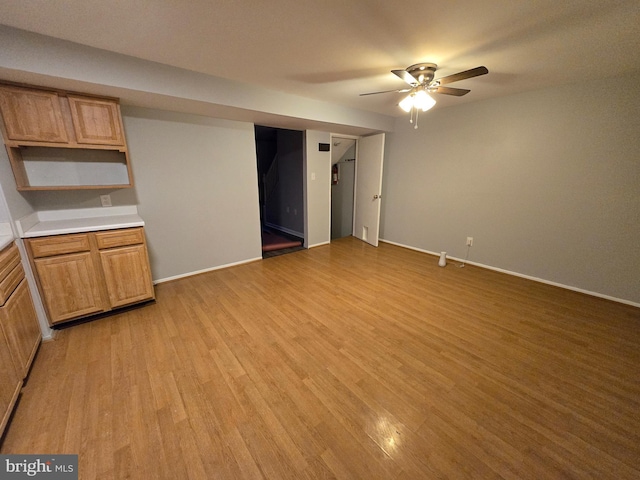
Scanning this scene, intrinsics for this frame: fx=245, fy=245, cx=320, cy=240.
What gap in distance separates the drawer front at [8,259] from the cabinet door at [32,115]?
91cm

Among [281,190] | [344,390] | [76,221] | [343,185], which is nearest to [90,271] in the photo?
[76,221]

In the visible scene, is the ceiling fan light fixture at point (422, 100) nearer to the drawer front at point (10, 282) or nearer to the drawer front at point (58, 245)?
the drawer front at point (58, 245)

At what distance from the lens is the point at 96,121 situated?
7.31 feet

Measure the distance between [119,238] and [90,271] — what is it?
14.4 inches

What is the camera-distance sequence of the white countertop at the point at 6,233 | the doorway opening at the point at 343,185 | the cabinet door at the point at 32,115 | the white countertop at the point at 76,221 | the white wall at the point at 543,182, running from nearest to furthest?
the white countertop at the point at 6,233 → the cabinet door at the point at 32,115 → the white countertop at the point at 76,221 → the white wall at the point at 543,182 → the doorway opening at the point at 343,185

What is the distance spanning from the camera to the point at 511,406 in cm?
149

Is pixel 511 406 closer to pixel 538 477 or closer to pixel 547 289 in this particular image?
pixel 538 477

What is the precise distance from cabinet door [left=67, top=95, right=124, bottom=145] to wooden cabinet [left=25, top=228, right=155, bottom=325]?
2.80 feet

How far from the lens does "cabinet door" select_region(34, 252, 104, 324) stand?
205 cm

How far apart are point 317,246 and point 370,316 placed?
239 cm

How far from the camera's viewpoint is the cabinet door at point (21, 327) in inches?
59.6

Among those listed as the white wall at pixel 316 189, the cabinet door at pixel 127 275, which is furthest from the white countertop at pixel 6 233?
the white wall at pixel 316 189

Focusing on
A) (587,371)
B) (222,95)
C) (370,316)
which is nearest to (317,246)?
(370,316)

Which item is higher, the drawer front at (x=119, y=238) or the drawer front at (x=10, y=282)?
the drawer front at (x=119, y=238)
